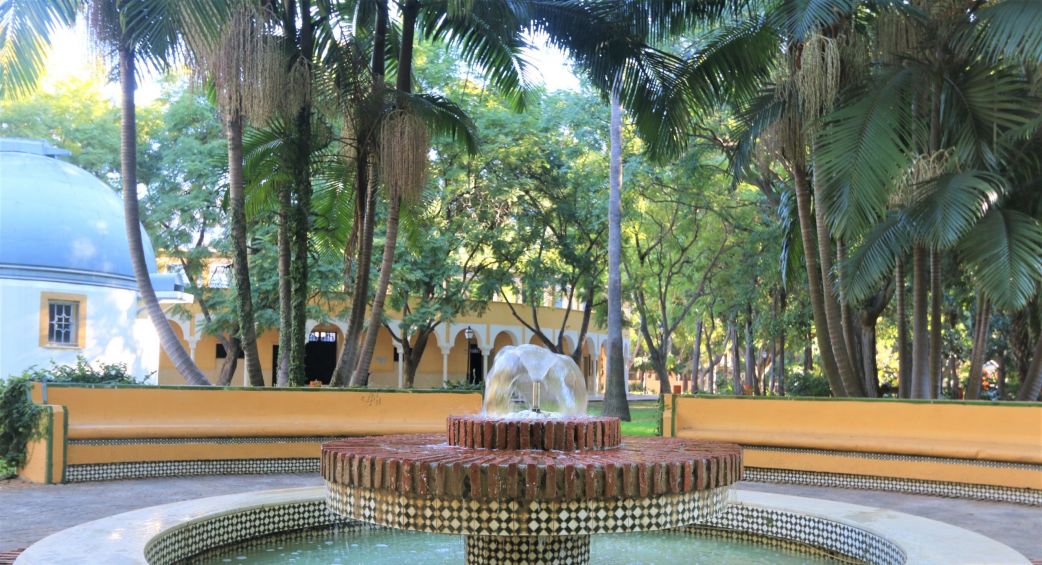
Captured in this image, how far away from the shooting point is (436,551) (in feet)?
22.2

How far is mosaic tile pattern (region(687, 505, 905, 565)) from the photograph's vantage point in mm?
5910

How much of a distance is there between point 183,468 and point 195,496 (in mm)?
1800

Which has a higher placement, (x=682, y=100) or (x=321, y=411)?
(x=682, y=100)

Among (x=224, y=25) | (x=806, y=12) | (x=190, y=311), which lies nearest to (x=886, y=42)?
(x=806, y=12)

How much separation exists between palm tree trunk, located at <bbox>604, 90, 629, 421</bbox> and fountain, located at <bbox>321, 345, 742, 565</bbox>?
14986 millimetres

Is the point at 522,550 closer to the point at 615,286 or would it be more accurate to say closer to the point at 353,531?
the point at 353,531

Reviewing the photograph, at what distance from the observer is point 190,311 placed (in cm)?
2855

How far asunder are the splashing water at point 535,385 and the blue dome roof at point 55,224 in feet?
58.1

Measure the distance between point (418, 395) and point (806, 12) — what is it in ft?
21.4

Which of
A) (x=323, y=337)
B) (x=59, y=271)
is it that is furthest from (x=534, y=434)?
(x=323, y=337)

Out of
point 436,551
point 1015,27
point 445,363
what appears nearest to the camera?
point 436,551

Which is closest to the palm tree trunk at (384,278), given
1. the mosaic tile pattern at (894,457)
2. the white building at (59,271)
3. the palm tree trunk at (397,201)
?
the palm tree trunk at (397,201)

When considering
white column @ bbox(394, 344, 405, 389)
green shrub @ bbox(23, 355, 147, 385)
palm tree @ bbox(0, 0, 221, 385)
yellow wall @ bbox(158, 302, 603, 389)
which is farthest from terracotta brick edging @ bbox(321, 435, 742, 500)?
white column @ bbox(394, 344, 405, 389)

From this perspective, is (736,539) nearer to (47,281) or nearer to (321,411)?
(321,411)
